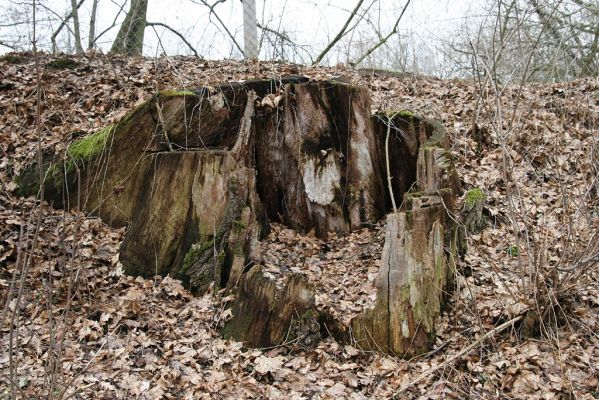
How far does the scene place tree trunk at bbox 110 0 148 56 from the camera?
32.9ft

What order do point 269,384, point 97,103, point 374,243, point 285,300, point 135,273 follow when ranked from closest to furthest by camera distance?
point 269,384, point 285,300, point 135,273, point 374,243, point 97,103

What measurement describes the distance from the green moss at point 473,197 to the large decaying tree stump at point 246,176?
1.16 ft

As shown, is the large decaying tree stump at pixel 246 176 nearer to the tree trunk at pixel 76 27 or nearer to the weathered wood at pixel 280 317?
the weathered wood at pixel 280 317

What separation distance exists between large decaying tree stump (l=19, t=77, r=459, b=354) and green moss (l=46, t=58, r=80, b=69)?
2135mm

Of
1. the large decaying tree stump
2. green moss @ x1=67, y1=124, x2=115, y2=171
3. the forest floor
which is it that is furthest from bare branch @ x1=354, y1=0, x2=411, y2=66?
green moss @ x1=67, y1=124, x2=115, y2=171

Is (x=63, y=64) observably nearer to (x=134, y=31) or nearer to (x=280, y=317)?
(x=134, y=31)

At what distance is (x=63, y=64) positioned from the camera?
25.3ft

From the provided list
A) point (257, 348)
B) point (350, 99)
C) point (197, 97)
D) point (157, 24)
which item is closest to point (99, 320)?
point (257, 348)

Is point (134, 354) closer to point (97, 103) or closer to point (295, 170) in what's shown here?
point (295, 170)

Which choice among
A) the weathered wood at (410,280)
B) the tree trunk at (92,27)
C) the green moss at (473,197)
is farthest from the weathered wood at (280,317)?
the tree trunk at (92,27)

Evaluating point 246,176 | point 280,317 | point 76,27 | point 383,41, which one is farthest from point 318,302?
point 76,27

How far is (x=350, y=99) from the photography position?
5.88 m

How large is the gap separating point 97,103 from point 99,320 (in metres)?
3.62

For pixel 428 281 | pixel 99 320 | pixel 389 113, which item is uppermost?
pixel 389 113
